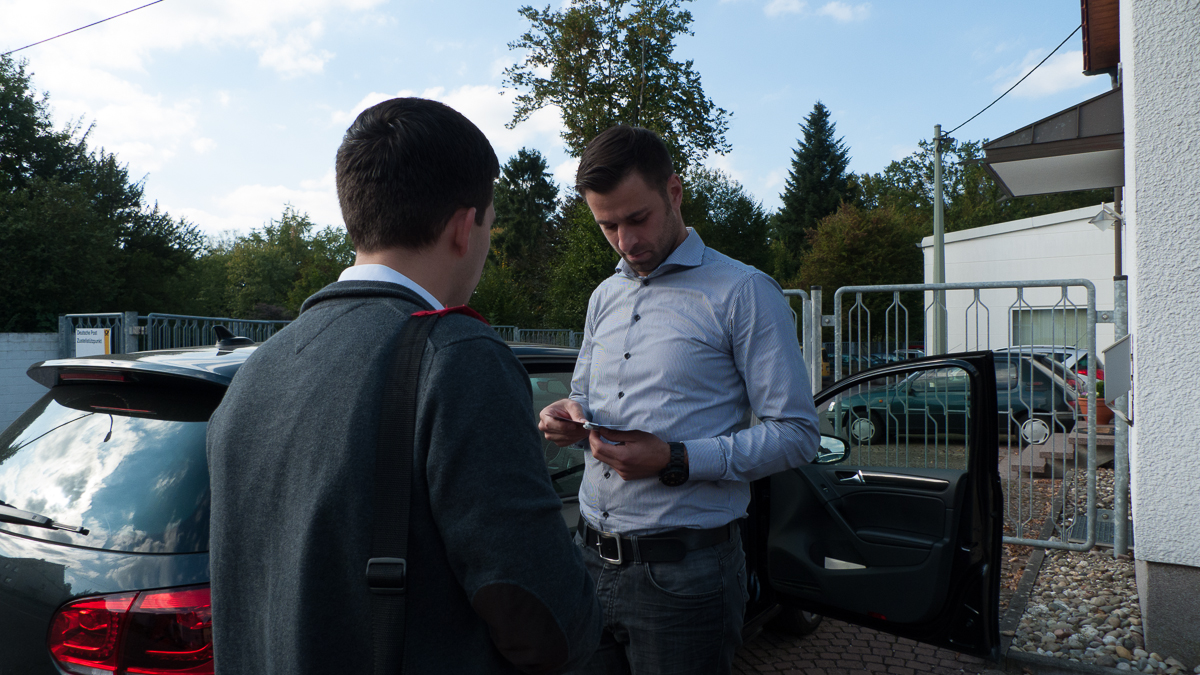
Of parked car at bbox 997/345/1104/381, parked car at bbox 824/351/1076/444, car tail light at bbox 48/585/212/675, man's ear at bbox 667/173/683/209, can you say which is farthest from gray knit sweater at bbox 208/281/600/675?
parked car at bbox 997/345/1104/381

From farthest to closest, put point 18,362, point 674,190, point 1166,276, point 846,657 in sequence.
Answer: point 18,362, point 846,657, point 1166,276, point 674,190

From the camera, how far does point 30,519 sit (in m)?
1.82

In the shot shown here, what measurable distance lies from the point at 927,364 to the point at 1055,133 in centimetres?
640

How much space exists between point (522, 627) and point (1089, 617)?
4406 mm

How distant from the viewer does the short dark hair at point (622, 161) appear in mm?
1923

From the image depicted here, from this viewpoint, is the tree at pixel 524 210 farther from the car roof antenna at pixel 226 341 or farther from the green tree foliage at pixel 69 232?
the car roof antenna at pixel 226 341

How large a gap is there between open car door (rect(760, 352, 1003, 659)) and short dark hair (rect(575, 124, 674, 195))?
1065 mm

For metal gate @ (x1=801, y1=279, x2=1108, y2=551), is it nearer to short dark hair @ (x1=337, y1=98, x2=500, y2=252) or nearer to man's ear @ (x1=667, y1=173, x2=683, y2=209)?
man's ear @ (x1=667, y1=173, x2=683, y2=209)

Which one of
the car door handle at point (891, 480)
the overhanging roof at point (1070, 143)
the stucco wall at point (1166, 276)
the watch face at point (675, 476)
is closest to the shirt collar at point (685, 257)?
the watch face at point (675, 476)

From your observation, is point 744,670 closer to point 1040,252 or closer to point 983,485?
point 983,485

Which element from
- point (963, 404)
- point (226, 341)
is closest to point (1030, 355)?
point (963, 404)

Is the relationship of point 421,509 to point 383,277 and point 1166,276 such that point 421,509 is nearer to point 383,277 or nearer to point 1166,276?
point 383,277

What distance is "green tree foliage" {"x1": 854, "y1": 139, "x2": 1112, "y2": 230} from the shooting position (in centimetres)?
4494

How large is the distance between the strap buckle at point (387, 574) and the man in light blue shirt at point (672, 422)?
2.83 ft
